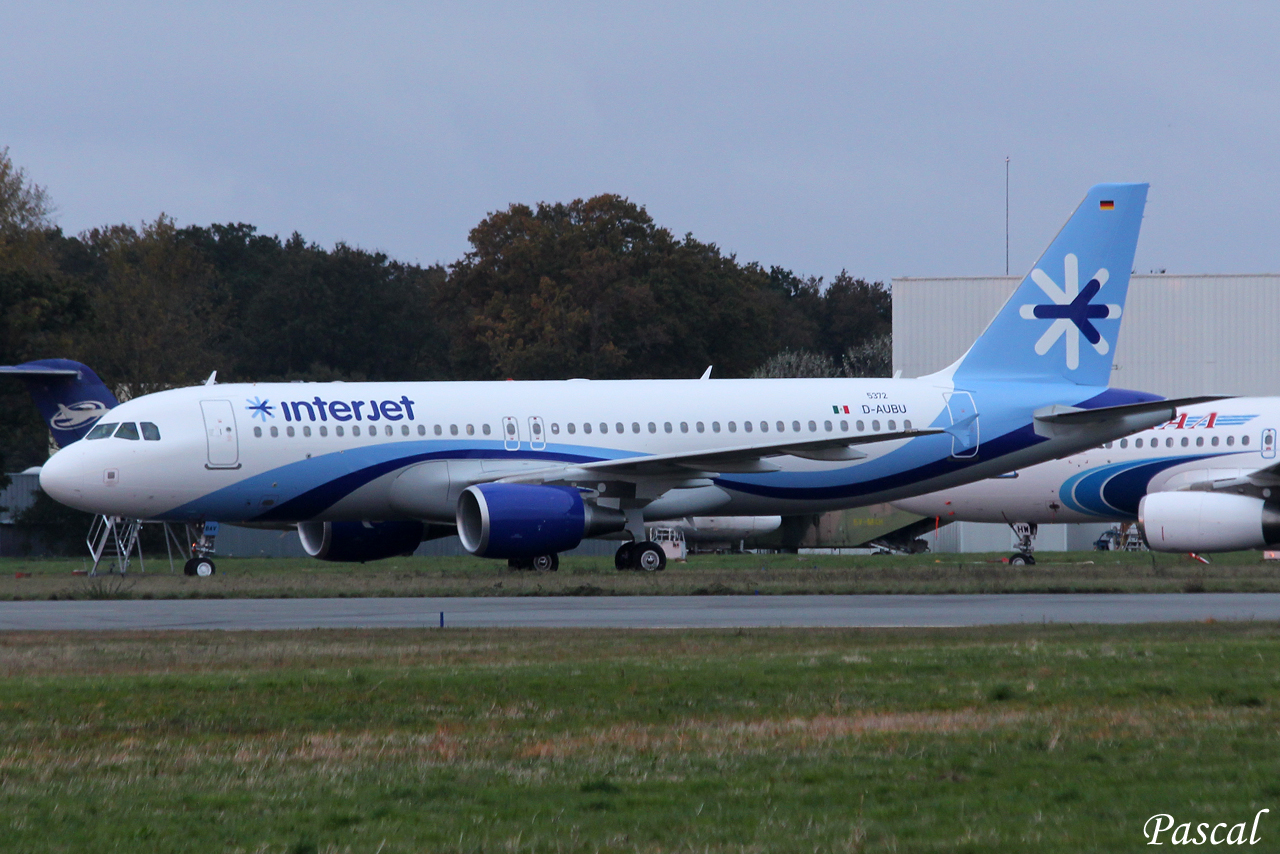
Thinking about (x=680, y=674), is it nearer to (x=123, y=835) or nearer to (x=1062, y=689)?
(x=1062, y=689)

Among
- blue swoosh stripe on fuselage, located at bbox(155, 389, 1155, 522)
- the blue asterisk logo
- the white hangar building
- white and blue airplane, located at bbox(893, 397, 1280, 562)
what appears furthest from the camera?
the white hangar building

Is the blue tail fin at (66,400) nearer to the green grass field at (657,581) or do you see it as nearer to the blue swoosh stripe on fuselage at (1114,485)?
the green grass field at (657,581)

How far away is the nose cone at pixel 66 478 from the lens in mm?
25359

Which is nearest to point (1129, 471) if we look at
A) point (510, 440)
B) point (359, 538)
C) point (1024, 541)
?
point (1024, 541)

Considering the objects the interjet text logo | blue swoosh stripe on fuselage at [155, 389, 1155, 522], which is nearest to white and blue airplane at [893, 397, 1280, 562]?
the interjet text logo

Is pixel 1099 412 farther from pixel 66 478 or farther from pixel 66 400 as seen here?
pixel 66 400

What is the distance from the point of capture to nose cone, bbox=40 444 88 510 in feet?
83.2

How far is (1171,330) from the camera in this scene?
49.2 m

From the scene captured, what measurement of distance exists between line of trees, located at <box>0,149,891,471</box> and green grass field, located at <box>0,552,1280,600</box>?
89.2 feet

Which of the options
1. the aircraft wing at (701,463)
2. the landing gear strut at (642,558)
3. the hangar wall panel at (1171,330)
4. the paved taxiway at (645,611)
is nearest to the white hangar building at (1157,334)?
the hangar wall panel at (1171,330)

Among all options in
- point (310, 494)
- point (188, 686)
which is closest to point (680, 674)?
point (188, 686)

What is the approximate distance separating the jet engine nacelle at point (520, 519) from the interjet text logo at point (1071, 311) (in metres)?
9.90

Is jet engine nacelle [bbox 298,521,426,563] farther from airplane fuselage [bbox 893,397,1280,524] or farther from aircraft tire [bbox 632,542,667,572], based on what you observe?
airplane fuselage [bbox 893,397,1280,524]

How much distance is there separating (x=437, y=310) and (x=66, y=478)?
50.3 m
